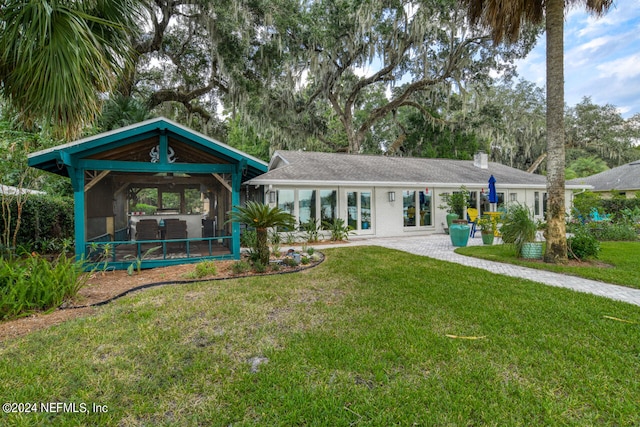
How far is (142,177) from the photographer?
957 centimetres

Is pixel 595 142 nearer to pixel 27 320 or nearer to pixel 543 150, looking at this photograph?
pixel 543 150

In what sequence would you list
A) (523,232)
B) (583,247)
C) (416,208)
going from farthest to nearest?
(416,208), (523,232), (583,247)

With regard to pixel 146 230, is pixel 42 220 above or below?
above

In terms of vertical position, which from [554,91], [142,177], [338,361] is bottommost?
[338,361]

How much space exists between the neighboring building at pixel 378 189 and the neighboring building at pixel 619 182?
9276mm

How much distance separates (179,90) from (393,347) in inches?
688

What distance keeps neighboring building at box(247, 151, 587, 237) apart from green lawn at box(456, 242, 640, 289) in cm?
407

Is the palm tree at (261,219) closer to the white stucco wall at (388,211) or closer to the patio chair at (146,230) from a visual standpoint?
the patio chair at (146,230)

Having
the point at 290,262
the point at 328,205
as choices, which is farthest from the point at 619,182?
the point at 290,262

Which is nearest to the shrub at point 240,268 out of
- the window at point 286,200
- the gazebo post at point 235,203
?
the gazebo post at point 235,203

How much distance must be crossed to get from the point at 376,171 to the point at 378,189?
4.56 feet

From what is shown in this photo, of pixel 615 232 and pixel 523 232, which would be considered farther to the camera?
pixel 615 232

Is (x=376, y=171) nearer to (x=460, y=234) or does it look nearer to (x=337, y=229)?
(x=337, y=229)

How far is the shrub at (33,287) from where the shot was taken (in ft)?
12.9
